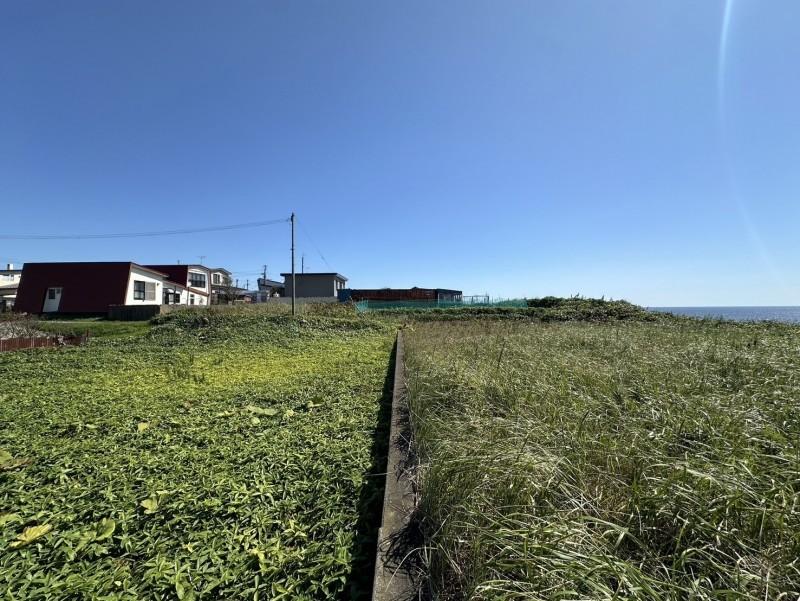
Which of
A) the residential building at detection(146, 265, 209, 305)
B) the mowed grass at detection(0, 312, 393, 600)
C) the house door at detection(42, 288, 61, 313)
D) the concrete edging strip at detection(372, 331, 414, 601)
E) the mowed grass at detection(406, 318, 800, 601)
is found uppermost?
the residential building at detection(146, 265, 209, 305)

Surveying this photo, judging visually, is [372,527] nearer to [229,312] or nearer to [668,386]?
[668,386]

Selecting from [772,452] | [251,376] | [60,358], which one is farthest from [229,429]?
[60,358]

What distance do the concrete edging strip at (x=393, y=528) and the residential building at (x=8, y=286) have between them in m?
33.7

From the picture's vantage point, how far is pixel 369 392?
4.33m

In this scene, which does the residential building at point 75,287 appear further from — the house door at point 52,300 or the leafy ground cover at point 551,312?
the leafy ground cover at point 551,312

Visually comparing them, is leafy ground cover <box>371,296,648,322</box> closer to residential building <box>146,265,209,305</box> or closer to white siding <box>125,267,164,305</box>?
white siding <box>125,267,164,305</box>

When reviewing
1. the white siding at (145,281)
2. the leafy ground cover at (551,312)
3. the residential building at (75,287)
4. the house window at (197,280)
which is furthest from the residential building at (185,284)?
the leafy ground cover at (551,312)

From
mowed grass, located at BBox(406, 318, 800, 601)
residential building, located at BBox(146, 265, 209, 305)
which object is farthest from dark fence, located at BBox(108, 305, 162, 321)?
mowed grass, located at BBox(406, 318, 800, 601)

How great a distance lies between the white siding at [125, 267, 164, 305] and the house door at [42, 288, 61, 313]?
420 cm

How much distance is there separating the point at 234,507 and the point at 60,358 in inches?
301

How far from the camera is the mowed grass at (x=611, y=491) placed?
1.01m

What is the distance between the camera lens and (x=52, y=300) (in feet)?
74.2

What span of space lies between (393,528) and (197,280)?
125ft

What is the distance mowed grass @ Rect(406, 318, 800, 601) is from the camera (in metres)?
1.01
